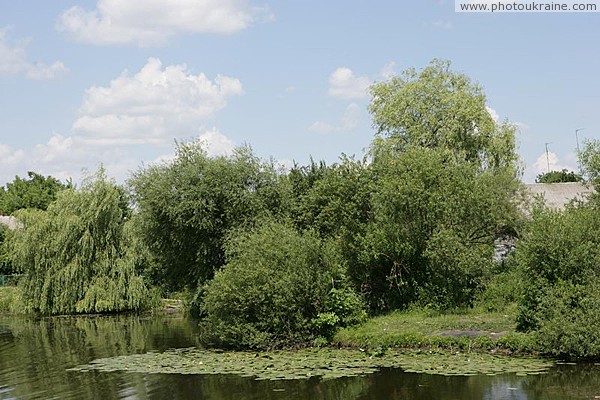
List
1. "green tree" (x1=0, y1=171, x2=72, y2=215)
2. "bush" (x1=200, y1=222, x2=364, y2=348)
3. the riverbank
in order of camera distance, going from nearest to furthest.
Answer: the riverbank
"bush" (x1=200, y1=222, x2=364, y2=348)
"green tree" (x1=0, y1=171, x2=72, y2=215)

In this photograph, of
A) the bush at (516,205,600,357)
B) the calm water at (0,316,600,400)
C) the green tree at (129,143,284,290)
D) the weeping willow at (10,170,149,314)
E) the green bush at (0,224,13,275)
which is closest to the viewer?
the calm water at (0,316,600,400)

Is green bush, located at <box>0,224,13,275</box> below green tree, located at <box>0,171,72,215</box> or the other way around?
below

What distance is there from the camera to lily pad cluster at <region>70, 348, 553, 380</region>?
1952cm

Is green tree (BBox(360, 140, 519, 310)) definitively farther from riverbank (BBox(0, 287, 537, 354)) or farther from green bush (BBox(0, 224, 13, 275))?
green bush (BBox(0, 224, 13, 275))

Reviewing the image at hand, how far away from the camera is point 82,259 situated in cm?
3925

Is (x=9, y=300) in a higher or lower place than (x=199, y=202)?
lower

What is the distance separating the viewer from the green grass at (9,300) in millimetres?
43062

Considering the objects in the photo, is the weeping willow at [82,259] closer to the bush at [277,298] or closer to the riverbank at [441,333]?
the bush at [277,298]

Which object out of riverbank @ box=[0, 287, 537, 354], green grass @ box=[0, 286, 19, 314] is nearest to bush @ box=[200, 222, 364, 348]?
riverbank @ box=[0, 287, 537, 354]

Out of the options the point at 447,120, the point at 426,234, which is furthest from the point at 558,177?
the point at 426,234

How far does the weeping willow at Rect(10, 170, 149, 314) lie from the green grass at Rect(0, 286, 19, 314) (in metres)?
2.75

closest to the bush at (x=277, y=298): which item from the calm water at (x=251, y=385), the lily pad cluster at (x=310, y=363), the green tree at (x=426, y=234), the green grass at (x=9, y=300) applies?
the lily pad cluster at (x=310, y=363)

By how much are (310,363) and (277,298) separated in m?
3.11

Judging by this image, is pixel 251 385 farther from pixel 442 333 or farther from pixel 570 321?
pixel 570 321
